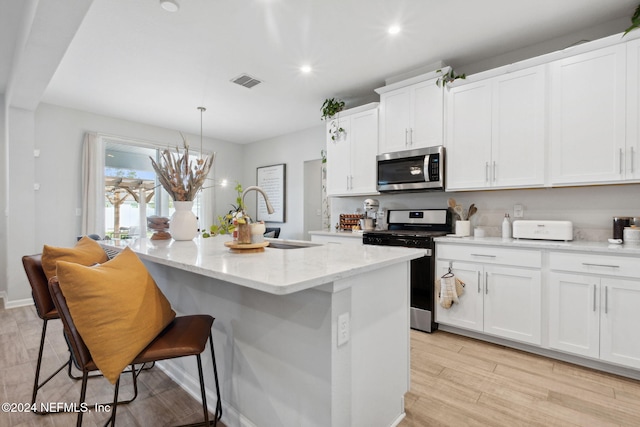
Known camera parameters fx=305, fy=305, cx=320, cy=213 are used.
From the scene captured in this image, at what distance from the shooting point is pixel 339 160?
13.5 ft

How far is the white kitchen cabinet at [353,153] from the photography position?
12.3ft

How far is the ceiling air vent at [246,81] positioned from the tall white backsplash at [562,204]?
244cm

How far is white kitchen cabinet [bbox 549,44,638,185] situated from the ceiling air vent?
2.94 m

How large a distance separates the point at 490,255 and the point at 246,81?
321cm

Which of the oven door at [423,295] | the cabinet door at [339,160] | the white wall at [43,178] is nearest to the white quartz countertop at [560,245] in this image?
the oven door at [423,295]

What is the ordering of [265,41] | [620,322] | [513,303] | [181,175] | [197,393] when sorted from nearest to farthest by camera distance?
[197,393], [620,322], [181,175], [513,303], [265,41]

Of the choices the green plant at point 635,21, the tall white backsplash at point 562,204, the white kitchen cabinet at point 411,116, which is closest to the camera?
the green plant at point 635,21

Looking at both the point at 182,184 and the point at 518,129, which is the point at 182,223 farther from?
the point at 518,129

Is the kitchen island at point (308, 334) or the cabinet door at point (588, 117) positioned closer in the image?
the kitchen island at point (308, 334)

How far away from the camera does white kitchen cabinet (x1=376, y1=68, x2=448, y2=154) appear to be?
10.5 feet

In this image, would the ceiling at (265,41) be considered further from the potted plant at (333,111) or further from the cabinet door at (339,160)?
the cabinet door at (339,160)

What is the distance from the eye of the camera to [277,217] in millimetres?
6164

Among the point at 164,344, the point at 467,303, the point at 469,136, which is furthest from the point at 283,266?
the point at 469,136

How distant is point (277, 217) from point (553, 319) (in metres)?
4.70
